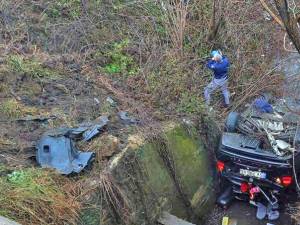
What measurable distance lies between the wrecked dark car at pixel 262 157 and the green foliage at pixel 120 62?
238 cm

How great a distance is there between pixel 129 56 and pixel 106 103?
1856 mm

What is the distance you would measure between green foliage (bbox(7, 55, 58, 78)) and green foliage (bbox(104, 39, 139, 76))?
1.16 m

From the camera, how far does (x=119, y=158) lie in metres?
6.28

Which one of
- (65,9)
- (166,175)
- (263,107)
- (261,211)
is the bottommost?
(261,211)

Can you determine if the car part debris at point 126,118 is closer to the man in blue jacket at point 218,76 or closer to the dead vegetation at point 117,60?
the dead vegetation at point 117,60

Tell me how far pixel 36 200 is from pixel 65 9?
Answer: 5.58 metres

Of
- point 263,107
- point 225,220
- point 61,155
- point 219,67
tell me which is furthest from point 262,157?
point 61,155

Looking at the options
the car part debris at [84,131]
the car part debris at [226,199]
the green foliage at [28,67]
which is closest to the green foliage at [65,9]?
the green foliage at [28,67]

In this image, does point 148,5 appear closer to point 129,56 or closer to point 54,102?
point 129,56

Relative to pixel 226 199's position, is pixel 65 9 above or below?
above

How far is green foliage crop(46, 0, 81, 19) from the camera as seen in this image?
969cm

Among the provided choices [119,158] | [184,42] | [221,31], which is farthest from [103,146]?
[221,31]

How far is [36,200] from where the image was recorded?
5.30 metres

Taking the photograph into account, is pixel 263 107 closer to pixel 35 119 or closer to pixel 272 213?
pixel 272 213
